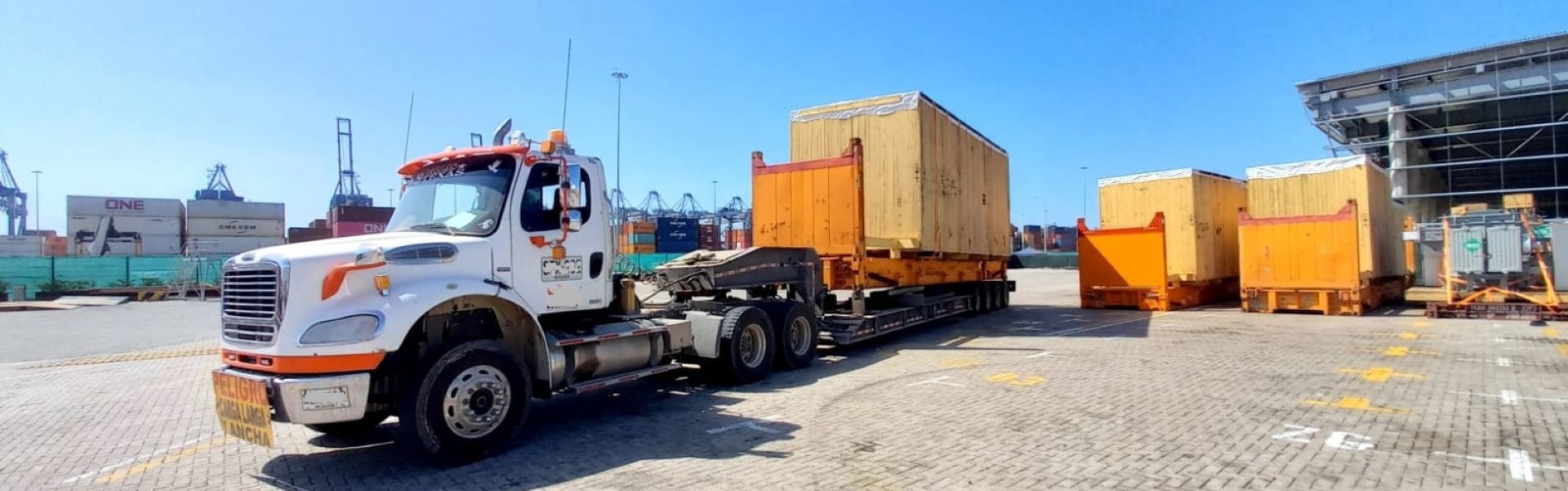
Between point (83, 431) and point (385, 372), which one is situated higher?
point (385, 372)

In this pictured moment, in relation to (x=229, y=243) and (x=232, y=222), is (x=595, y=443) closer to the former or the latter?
(x=229, y=243)

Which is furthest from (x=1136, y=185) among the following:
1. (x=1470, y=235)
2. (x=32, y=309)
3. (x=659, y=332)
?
(x=32, y=309)

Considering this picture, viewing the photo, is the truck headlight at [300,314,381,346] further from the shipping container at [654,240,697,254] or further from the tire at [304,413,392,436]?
the shipping container at [654,240,697,254]

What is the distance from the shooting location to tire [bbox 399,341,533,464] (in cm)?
513

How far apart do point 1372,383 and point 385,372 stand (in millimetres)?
9327

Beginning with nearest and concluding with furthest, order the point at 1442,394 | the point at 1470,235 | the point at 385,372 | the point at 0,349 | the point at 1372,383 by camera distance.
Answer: the point at 385,372, the point at 1442,394, the point at 1372,383, the point at 0,349, the point at 1470,235

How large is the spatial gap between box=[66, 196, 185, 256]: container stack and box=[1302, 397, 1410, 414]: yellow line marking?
183 ft

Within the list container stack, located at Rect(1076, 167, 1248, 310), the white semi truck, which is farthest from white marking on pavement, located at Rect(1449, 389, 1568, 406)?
container stack, located at Rect(1076, 167, 1248, 310)

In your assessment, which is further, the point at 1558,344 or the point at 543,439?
the point at 1558,344

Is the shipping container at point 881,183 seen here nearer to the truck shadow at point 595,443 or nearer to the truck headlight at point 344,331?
the truck shadow at point 595,443

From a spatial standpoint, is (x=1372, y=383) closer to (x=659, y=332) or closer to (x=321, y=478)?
(x=659, y=332)

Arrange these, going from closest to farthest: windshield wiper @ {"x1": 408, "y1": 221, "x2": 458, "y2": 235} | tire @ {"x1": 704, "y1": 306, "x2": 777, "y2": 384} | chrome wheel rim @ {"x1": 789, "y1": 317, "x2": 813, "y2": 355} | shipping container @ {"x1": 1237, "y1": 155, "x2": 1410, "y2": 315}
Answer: windshield wiper @ {"x1": 408, "y1": 221, "x2": 458, "y2": 235} < tire @ {"x1": 704, "y1": 306, "x2": 777, "y2": 384} < chrome wheel rim @ {"x1": 789, "y1": 317, "x2": 813, "y2": 355} < shipping container @ {"x1": 1237, "y1": 155, "x2": 1410, "y2": 315}

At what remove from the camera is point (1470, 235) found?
1491 cm

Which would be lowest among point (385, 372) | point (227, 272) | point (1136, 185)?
point (385, 372)
